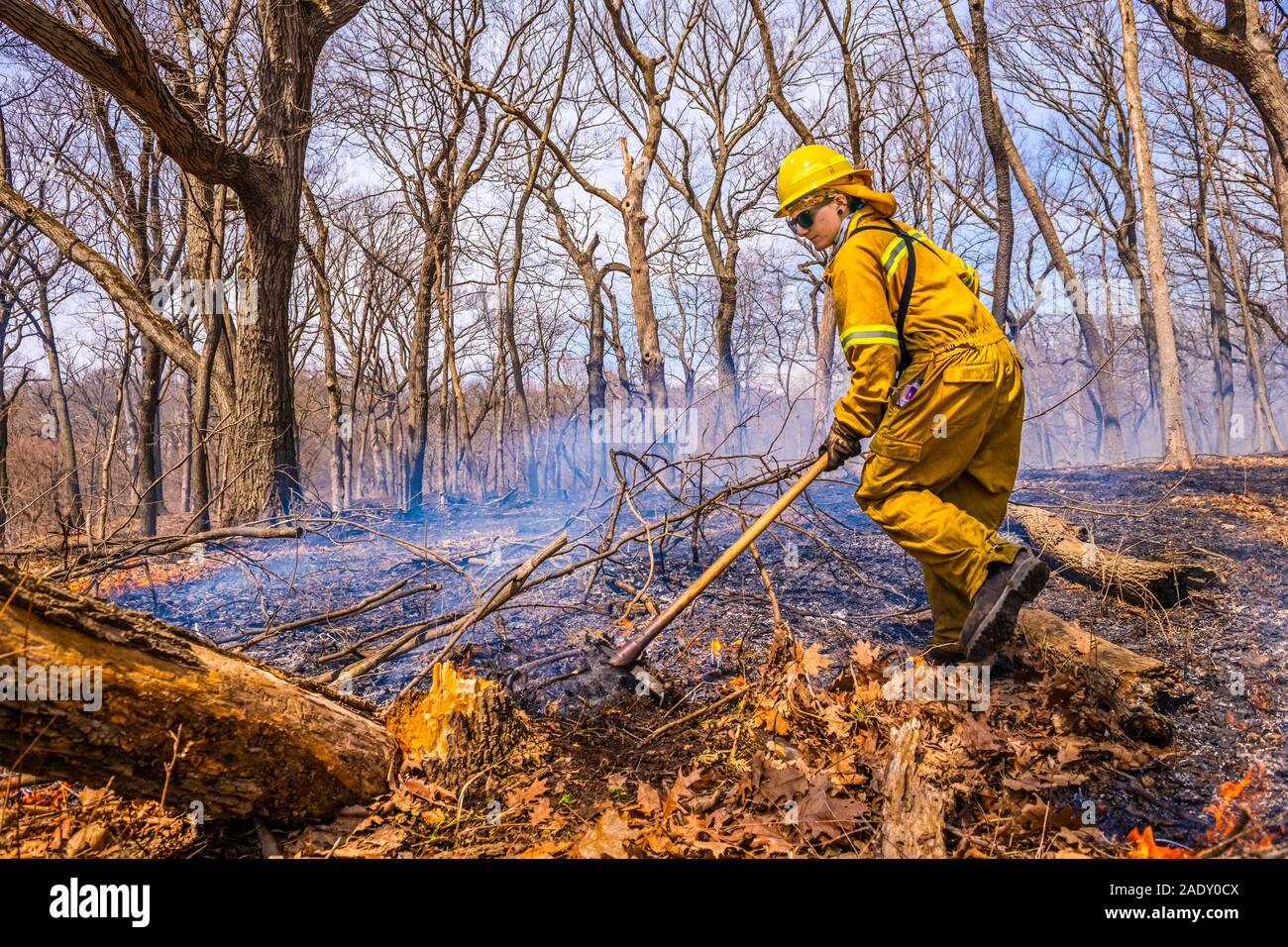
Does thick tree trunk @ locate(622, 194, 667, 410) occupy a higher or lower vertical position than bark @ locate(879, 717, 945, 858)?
higher

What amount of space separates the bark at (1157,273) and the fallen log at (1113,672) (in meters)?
7.64

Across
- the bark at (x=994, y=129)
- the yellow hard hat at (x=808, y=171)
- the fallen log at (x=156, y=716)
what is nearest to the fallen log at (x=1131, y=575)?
the yellow hard hat at (x=808, y=171)

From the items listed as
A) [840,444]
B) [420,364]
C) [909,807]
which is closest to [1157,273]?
[840,444]

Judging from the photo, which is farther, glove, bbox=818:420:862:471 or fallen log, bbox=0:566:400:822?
glove, bbox=818:420:862:471

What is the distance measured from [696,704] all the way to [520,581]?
109cm

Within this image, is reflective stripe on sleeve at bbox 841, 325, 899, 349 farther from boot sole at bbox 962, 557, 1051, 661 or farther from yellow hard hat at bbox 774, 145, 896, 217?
boot sole at bbox 962, 557, 1051, 661

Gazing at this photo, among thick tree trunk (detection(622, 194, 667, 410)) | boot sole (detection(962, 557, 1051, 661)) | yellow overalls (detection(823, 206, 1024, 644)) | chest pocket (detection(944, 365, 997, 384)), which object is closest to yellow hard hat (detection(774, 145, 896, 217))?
yellow overalls (detection(823, 206, 1024, 644))

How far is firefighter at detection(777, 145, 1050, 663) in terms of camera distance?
2801 millimetres

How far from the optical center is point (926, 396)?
2857 mm

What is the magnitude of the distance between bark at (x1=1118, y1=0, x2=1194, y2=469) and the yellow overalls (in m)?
7.73

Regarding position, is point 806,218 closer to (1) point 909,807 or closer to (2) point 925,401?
(2) point 925,401

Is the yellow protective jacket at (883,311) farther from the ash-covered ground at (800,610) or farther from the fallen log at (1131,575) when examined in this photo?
the fallen log at (1131,575)
